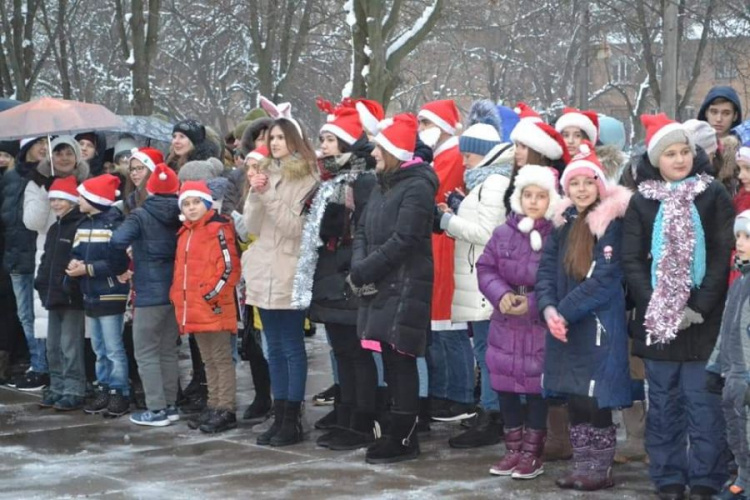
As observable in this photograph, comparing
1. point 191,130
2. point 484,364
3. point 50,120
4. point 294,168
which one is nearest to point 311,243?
point 294,168

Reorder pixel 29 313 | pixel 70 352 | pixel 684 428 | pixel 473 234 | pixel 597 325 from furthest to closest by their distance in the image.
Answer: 1. pixel 29 313
2. pixel 70 352
3. pixel 473 234
4. pixel 597 325
5. pixel 684 428

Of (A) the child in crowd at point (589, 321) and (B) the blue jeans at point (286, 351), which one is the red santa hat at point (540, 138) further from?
(B) the blue jeans at point (286, 351)

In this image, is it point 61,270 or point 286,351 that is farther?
point 61,270

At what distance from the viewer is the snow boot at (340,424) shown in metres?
8.07

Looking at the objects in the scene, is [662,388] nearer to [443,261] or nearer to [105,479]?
[443,261]

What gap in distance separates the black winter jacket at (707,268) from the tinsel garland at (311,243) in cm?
205

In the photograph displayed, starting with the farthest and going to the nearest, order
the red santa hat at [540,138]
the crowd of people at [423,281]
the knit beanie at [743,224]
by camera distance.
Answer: the red santa hat at [540,138]
the crowd of people at [423,281]
the knit beanie at [743,224]

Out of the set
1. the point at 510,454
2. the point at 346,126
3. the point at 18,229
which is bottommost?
the point at 510,454

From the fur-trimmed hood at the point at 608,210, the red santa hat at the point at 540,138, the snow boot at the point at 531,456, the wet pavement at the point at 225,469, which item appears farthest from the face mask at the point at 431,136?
the snow boot at the point at 531,456

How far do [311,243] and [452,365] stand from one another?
4.80 feet

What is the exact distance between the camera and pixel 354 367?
8.02 meters

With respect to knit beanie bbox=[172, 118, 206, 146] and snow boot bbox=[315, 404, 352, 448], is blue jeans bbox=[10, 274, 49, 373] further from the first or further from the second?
snow boot bbox=[315, 404, 352, 448]

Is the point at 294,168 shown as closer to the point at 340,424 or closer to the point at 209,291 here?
the point at 209,291

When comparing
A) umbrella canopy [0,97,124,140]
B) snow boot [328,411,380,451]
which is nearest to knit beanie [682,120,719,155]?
snow boot [328,411,380,451]
